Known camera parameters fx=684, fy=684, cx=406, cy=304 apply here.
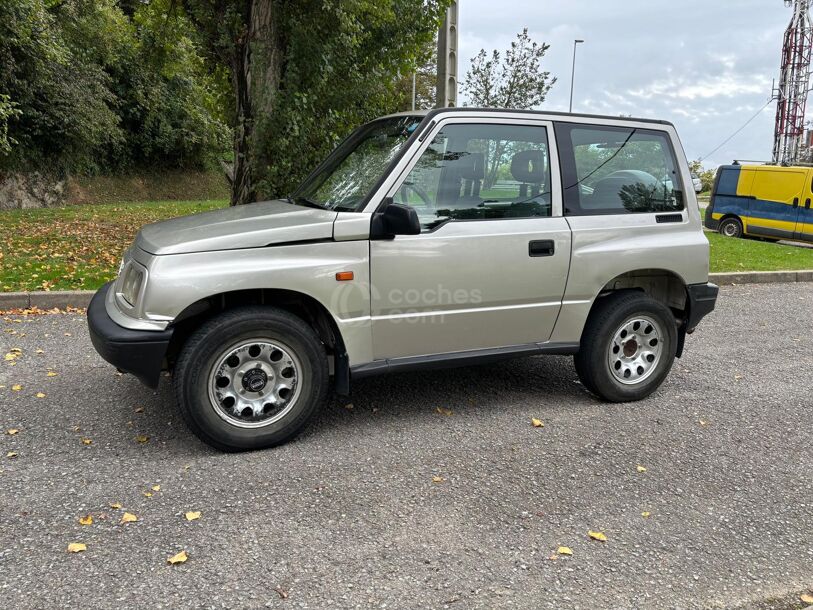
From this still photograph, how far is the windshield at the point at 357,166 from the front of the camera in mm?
4152

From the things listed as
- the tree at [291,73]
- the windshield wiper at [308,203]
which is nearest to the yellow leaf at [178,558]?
the windshield wiper at [308,203]

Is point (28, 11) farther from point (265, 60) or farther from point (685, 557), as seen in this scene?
point (685, 557)

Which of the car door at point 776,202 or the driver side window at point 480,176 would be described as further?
the car door at point 776,202

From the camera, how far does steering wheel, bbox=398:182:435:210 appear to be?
159 inches

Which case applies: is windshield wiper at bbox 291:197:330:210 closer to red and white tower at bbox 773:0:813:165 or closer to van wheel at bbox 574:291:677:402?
van wheel at bbox 574:291:677:402

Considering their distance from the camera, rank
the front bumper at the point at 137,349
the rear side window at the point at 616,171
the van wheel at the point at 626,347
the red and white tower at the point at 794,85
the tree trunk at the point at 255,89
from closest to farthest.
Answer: the front bumper at the point at 137,349, the rear side window at the point at 616,171, the van wheel at the point at 626,347, the tree trunk at the point at 255,89, the red and white tower at the point at 794,85

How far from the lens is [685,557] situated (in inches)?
120

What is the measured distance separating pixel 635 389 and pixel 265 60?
658 cm

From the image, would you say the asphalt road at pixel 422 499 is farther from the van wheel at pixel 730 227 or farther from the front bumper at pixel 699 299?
the van wheel at pixel 730 227

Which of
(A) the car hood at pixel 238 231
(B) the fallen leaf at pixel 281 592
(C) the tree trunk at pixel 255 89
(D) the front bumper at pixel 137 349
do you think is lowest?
(B) the fallen leaf at pixel 281 592

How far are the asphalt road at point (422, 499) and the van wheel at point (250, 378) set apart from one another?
0.59 feet

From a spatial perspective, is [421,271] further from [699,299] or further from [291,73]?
[291,73]

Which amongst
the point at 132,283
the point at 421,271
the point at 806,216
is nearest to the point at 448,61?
the point at 421,271

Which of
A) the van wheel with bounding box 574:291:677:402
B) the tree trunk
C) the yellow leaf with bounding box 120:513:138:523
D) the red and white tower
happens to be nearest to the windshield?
the van wheel with bounding box 574:291:677:402
